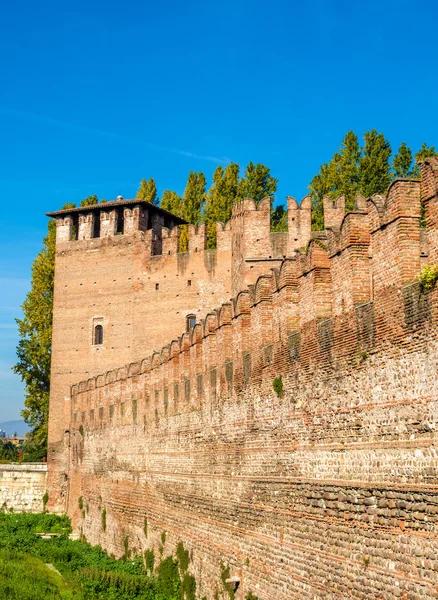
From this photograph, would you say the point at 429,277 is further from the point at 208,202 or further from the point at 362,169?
the point at 208,202

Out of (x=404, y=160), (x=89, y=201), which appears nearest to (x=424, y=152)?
(x=404, y=160)

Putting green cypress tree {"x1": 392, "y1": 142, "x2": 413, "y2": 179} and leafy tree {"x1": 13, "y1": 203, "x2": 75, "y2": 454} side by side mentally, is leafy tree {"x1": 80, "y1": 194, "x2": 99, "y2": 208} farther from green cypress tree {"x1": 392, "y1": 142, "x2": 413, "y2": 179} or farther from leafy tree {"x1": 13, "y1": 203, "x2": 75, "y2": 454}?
green cypress tree {"x1": 392, "y1": 142, "x2": 413, "y2": 179}

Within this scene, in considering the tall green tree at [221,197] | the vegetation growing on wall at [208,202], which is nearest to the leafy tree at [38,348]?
the vegetation growing on wall at [208,202]

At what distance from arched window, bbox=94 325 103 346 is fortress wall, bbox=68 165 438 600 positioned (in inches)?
615

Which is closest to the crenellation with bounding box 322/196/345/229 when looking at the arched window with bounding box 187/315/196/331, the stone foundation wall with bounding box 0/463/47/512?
the arched window with bounding box 187/315/196/331

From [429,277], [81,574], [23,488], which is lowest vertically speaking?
[81,574]

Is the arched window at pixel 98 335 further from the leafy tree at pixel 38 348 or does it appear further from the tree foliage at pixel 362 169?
the tree foliage at pixel 362 169

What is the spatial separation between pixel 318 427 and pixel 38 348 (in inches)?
1111

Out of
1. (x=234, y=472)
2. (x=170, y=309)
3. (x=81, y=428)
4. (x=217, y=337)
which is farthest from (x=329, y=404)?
(x=170, y=309)

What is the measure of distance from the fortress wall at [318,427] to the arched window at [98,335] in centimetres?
1563

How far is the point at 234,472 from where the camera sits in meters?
13.6

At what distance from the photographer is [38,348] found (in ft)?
121

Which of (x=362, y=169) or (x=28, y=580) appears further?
(x=362, y=169)

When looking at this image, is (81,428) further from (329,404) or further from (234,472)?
(329,404)
